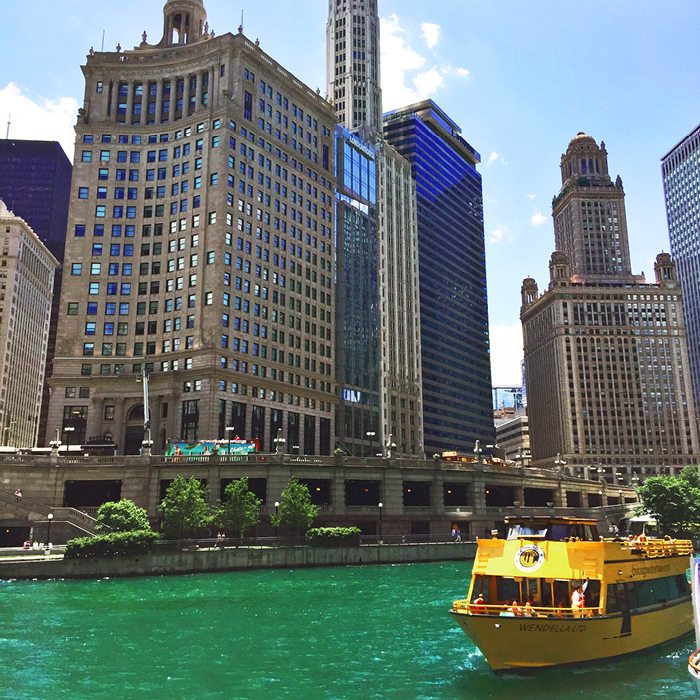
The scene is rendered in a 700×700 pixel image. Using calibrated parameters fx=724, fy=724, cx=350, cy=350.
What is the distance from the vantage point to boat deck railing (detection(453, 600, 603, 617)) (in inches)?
1148

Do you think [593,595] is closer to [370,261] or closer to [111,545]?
[111,545]

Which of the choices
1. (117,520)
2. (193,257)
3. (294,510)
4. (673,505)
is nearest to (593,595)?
(117,520)

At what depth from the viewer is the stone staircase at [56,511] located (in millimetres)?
72312

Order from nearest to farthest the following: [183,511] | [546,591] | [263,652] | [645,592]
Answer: [546,591]
[263,652]
[645,592]
[183,511]

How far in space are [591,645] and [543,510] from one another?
80710mm

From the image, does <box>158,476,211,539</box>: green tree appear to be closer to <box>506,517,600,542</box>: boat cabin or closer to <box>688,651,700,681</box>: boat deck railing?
<box>506,517,600,542</box>: boat cabin

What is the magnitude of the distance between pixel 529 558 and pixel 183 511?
4698cm

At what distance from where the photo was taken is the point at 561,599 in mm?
31094

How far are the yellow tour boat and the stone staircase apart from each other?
2032 inches

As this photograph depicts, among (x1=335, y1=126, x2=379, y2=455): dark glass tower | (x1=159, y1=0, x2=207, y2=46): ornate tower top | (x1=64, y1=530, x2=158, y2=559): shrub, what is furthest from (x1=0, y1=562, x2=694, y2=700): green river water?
(x1=159, y1=0, x2=207, y2=46): ornate tower top

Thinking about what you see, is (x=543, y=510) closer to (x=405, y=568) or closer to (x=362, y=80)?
(x=405, y=568)

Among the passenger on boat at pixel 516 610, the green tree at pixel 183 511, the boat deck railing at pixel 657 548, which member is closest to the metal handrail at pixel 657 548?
the boat deck railing at pixel 657 548

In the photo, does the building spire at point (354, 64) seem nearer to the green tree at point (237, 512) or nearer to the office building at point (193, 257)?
the office building at point (193, 257)

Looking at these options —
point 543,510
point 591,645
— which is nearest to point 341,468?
point 543,510
